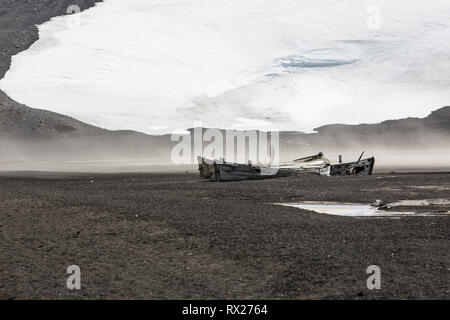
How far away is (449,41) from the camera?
66.9 meters

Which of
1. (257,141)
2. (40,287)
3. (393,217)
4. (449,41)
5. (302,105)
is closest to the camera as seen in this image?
(40,287)

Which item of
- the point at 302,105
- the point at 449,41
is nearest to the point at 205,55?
the point at 302,105

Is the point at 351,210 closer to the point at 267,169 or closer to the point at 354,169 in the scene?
the point at 267,169

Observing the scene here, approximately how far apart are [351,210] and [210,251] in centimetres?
826

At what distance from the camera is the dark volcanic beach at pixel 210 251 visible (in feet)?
31.4

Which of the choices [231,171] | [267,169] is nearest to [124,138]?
[231,171]

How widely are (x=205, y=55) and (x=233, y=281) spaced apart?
59351 mm

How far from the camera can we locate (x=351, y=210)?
767 inches

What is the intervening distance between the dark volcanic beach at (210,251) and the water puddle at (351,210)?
1.08 m

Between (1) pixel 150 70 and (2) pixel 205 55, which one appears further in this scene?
(2) pixel 205 55

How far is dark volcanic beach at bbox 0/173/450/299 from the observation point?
959 cm

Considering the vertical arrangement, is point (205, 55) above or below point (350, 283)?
above
